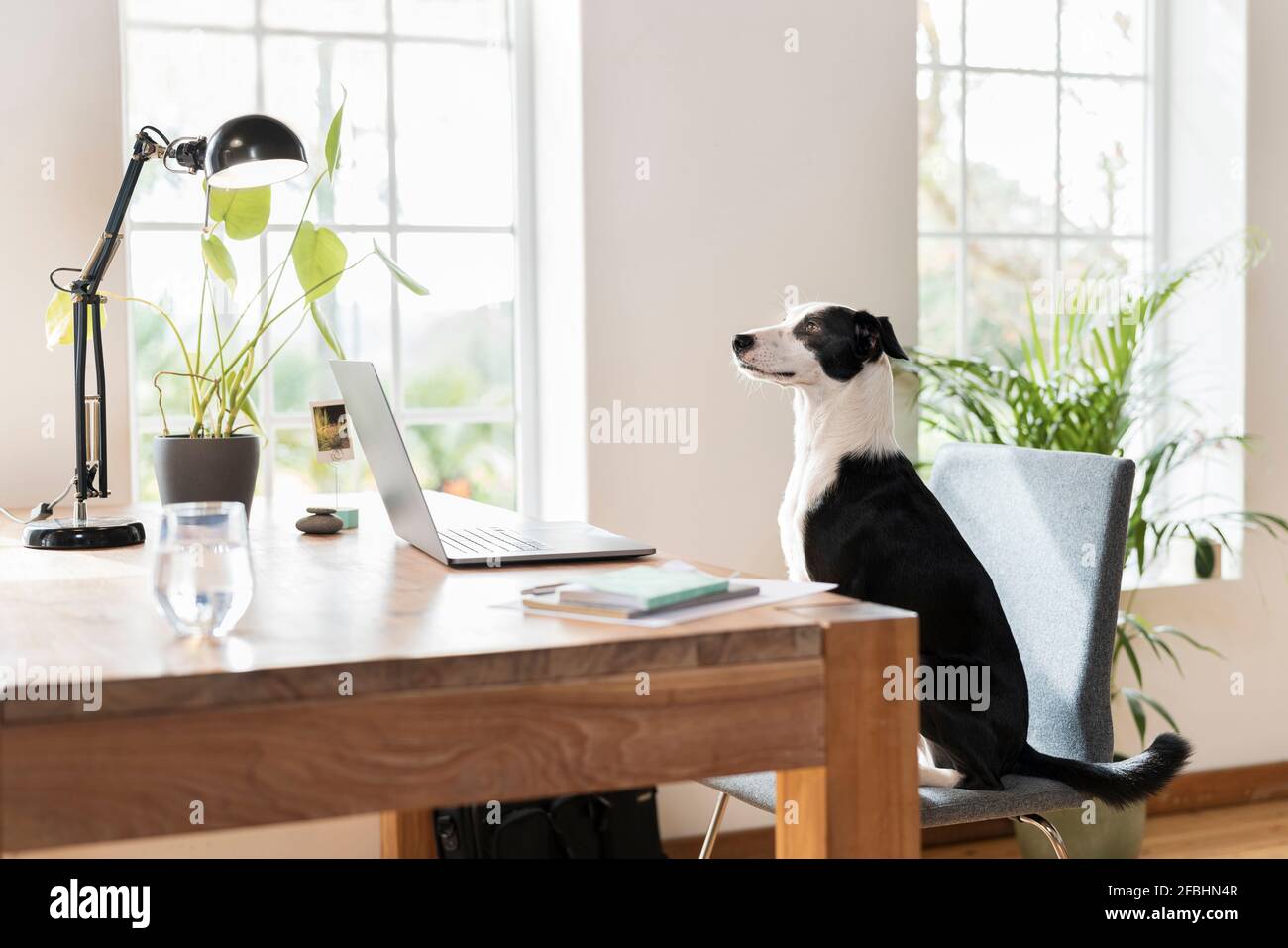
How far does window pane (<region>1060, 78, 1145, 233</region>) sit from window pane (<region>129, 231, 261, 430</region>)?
84.0 inches

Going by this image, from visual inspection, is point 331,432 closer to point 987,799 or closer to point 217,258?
point 217,258

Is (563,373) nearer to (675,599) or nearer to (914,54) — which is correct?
(914,54)

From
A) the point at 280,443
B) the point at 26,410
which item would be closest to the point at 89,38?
the point at 26,410

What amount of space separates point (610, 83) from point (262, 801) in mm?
2133

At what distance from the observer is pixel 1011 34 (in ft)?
10.9

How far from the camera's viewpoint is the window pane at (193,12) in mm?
2670

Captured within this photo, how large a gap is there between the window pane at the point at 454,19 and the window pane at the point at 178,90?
0.35 metres

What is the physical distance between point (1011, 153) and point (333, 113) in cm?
174

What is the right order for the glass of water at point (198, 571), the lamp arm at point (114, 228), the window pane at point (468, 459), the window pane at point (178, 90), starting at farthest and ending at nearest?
the window pane at point (468, 459), the window pane at point (178, 90), the lamp arm at point (114, 228), the glass of water at point (198, 571)

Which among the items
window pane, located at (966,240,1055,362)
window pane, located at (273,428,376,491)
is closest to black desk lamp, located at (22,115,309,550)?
window pane, located at (273,428,376,491)

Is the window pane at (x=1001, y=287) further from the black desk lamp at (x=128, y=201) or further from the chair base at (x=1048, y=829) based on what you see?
the black desk lamp at (x=128, y=201)

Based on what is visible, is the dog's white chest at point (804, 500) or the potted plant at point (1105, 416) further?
the potted plant at point (1105, 416)

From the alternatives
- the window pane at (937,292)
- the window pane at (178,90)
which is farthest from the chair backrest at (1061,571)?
the window pane at (178,90)

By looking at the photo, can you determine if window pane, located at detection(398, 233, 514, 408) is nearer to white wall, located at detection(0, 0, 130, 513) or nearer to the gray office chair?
white wall, located at detection(0, 0, 130, 513)
